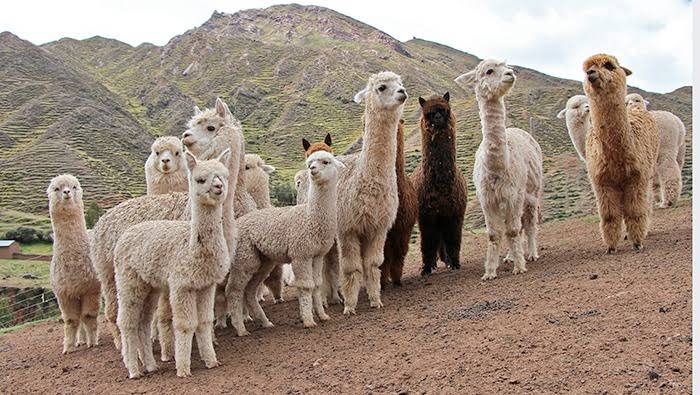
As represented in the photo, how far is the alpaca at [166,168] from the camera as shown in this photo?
28.7 ft

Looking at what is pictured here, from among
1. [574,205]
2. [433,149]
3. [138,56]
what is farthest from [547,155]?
[138,56]

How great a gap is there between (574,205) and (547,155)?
35.4 feet

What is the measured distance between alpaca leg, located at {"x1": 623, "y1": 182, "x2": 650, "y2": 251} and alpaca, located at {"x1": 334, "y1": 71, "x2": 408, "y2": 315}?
2968mm

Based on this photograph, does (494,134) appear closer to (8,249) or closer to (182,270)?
(182,270)

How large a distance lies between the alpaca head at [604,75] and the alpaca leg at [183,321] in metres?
5.37

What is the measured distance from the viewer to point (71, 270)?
863 cm

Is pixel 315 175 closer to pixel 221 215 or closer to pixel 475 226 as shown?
pixel 221 215

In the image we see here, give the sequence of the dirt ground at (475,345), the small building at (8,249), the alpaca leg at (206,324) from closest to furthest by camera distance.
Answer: the dirt ground at (475,345) < the alpaca leg at (206,324) < the small building at (8,249)

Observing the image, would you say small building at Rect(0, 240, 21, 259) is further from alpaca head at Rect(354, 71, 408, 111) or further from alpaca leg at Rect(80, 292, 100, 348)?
alpaca head at Rect(354, 71, 408, 111)

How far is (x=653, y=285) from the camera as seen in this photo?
641cm

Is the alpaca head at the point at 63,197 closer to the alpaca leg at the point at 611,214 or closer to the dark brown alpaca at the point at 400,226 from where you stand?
the dark brown alpaca at the point at 400,226

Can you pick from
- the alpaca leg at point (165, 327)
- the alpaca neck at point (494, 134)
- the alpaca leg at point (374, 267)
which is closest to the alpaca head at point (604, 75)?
the alpaca neck at point (494, 134)

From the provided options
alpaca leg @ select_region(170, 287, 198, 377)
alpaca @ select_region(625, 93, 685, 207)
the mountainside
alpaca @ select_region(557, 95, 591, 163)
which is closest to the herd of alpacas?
alpaca leg @ select_region(170, 287, 198, 377)

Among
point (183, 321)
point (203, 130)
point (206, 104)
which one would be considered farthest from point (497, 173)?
point (206, 104)
